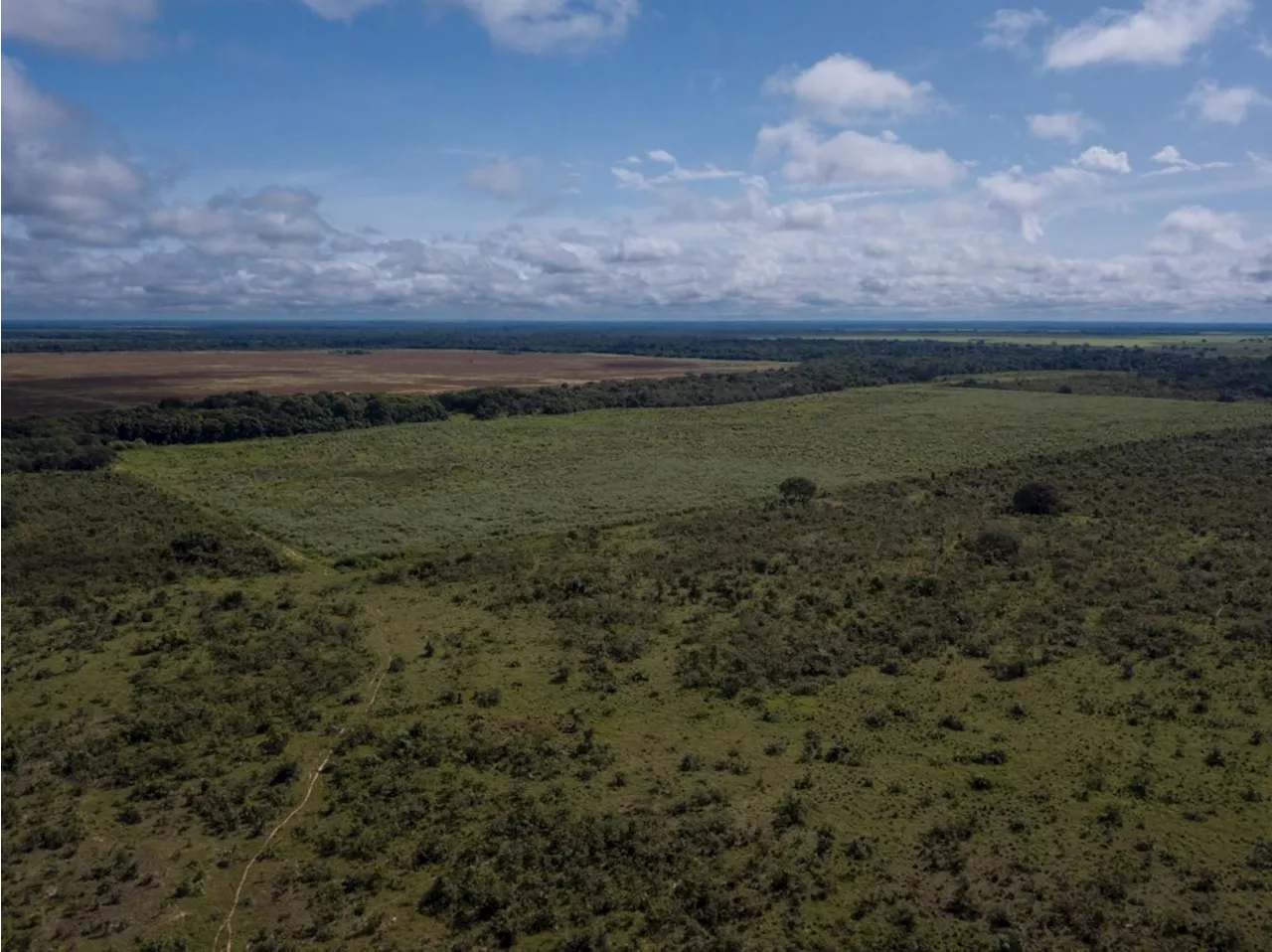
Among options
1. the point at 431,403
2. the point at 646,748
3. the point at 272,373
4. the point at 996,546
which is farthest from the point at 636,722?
the point at 272,373

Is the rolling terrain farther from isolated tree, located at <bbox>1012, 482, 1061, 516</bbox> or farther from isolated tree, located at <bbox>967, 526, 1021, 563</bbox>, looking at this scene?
isolated tree, located at <bbox>1012, 482, 1061, 516</bbox>

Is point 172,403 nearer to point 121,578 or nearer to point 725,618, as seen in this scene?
point 121,578

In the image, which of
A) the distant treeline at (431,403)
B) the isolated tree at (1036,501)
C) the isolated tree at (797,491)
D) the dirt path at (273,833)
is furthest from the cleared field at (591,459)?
the dirt path at (273,833)

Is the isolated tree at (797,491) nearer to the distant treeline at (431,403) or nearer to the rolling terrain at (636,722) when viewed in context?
the rolling terrain at (636,722)

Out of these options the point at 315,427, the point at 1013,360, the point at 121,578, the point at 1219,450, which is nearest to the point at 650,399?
the point at 315,427

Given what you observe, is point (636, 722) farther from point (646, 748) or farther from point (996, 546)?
point (996, 546)

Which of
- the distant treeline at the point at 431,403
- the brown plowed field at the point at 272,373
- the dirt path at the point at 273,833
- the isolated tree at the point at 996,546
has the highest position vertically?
the brown plowed field at the point at 272,373
